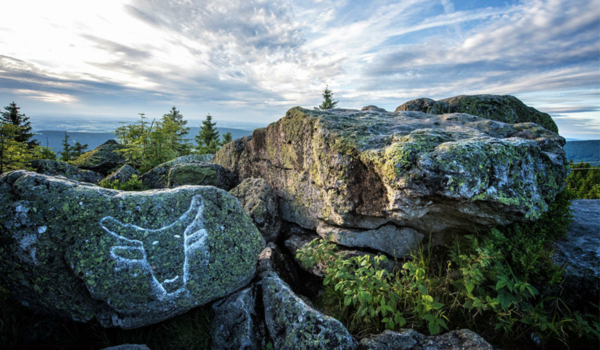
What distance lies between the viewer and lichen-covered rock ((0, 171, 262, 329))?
4035mm

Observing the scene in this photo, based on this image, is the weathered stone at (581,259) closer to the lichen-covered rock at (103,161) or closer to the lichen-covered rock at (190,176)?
the lichen-covered rock at (190,176)

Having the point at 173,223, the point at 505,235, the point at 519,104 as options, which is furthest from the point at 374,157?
the point at 519,104

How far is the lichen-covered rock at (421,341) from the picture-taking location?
365cm

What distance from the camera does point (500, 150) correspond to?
4.59m

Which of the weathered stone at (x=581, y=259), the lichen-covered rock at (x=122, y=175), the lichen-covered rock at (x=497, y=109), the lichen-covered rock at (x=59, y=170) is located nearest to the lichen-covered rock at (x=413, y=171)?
the weathered stone at (x=581, y=259)

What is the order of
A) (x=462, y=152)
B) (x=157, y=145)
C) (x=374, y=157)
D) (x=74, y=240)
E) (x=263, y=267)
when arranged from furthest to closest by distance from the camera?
1. (x=157, y=145)
2. (x=263, y=267)
3. (x=374, y=157)
4. (x=462, y=152)
5. (x=74, y=240)

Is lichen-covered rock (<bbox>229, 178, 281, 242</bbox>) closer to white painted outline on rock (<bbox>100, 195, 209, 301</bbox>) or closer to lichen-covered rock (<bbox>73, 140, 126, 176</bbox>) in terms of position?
white painted outline on rock (<bbox>100, 195, 209, 301</bbox>)

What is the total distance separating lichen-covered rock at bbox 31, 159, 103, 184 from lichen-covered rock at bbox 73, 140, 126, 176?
3471 mm

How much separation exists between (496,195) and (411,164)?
1525mm

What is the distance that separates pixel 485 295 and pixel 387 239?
2.02 meters

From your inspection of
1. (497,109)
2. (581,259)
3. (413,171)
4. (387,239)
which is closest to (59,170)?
(387,239)

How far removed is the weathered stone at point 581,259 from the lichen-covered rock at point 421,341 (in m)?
2.39

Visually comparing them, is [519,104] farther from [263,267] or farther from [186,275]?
[186,275]

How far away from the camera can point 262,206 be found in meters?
7.08
